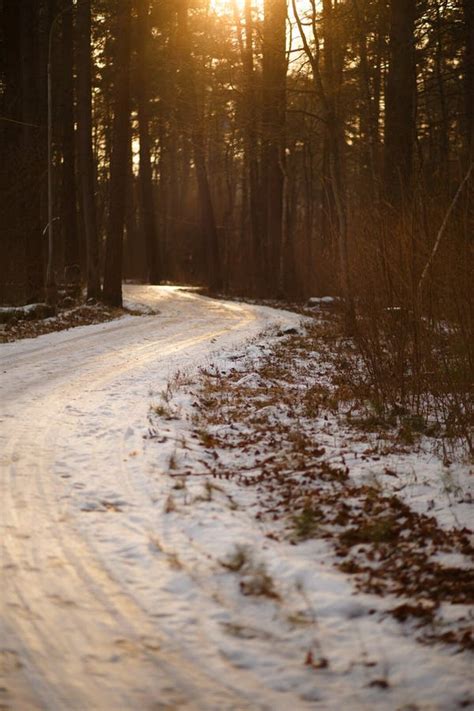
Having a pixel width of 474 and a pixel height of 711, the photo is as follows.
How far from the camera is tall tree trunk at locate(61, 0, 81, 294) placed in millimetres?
24500

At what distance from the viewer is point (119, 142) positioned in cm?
2225

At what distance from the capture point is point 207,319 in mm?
19797

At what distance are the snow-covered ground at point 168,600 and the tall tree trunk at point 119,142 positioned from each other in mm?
15614

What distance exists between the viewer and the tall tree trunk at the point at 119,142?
2217 cm

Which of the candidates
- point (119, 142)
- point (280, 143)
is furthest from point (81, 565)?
point (119, 142)

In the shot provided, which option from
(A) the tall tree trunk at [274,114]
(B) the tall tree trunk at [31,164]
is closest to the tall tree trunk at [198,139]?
(A) the tall tree trunk at [274,114]

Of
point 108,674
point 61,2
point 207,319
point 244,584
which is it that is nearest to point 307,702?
point 108,674

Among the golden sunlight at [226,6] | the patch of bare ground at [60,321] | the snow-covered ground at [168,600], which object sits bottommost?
the snow-covered ground at [168,600]

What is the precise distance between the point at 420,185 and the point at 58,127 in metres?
24.8

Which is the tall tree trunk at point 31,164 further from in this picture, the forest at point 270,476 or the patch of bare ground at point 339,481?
the patch of bare ground at point 339,481

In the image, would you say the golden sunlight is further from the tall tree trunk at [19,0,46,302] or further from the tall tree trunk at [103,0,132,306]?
the tall tree trunk at [19,0,46,302]

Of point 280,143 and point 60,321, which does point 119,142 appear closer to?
point 280,143

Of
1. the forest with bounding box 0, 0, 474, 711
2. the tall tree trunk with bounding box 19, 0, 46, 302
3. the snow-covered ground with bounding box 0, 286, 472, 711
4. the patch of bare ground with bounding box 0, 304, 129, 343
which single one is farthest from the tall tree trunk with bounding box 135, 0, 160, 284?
the snow-covered ground with bounding box 0, 286, 472, 711

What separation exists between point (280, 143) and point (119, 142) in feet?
21.5
